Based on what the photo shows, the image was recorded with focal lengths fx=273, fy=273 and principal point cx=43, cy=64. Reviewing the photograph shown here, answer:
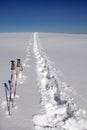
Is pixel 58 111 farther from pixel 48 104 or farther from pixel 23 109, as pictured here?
pixel 23 109

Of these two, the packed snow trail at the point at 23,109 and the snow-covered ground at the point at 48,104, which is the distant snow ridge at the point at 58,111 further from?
the packed snow trail at the point at 23,109

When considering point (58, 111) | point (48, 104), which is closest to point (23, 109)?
point (48, 104)

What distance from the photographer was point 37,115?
601 centimetres

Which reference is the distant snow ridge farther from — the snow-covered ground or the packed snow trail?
the packed snow trail

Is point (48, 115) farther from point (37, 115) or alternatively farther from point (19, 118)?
point (19, 118)

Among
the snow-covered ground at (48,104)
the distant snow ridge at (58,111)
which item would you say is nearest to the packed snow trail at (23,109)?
the snow-covered ground at (48,104)

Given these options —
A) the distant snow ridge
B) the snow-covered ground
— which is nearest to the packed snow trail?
the snow-covered ground

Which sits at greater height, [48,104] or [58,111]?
[48,104]

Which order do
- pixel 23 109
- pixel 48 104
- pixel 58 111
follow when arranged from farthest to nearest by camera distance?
pixel 48 104, pixel 23 109, pixel 58 111

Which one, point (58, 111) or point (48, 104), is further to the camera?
point (48, 104)

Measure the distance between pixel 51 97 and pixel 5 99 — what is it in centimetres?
123

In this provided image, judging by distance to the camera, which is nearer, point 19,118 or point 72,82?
point 19,118

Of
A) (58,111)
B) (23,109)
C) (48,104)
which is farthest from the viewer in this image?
(48,104)

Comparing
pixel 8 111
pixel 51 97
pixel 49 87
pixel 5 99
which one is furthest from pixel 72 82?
pixel 8 111
